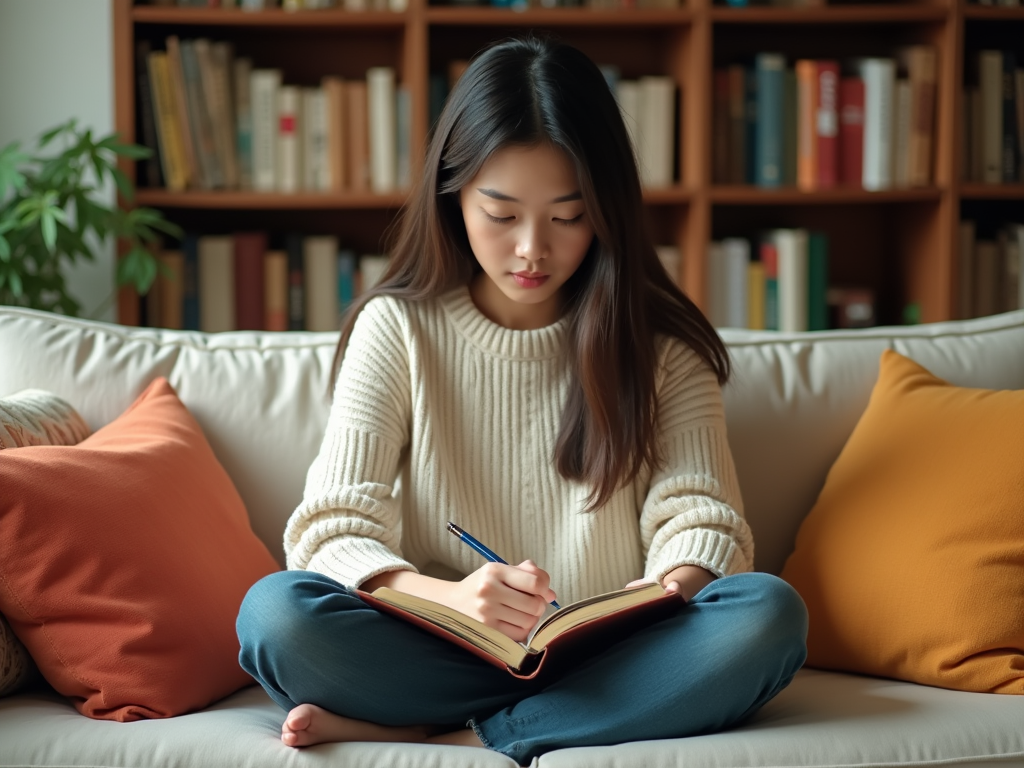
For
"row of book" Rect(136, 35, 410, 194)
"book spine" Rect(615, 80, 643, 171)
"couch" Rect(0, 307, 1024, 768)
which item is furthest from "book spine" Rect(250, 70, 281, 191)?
"couch" Rect(0, 307, 1024, 768)

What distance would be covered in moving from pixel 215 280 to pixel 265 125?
38 cm

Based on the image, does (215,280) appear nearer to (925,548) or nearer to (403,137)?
(403,137)

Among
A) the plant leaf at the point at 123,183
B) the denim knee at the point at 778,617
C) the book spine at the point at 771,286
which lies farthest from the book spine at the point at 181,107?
the denim knee at the point at 778,617

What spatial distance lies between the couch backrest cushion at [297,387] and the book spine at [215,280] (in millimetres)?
998

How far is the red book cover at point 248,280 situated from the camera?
267cm

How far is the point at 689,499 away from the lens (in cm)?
140

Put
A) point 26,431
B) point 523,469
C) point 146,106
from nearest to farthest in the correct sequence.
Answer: point 26,431 → point 523,469 → point 146,106

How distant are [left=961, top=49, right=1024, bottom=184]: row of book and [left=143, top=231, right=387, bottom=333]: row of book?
4.86 ft

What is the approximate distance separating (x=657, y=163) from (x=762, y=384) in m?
1.18

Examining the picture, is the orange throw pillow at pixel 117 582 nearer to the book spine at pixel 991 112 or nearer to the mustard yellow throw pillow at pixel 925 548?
the mustard yellow throw pillow at pixel 925 548

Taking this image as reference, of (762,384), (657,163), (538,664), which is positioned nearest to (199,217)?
(657,163)

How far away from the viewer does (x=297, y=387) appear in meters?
1.61

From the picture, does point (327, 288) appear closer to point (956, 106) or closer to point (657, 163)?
point (657, 163)

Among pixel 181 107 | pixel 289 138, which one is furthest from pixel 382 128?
pixel 181 107
